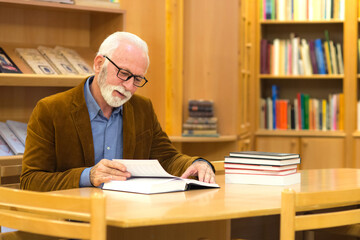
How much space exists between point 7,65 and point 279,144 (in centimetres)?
260

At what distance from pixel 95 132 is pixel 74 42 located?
1.41m

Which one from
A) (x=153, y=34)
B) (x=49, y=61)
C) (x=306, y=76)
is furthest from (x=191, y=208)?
(x=306, y=76)

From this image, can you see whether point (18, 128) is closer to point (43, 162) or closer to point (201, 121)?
point (43, 162)

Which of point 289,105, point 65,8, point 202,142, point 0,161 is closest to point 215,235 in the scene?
point 0,161

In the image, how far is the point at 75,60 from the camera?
3611 mm

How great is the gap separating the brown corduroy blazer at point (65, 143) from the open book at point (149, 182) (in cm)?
21

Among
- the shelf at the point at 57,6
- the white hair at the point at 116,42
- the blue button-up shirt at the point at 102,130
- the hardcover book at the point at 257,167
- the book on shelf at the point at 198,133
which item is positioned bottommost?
the book on shelf at the point at 198,133

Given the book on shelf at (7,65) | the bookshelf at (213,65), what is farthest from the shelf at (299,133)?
the book on shelf at (7,65)

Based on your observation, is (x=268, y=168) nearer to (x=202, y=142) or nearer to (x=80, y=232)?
(x=80, y=232)

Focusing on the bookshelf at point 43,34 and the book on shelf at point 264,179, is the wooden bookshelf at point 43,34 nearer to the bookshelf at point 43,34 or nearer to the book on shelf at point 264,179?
the bookshelf at point 43,34

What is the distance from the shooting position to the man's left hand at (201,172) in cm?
232

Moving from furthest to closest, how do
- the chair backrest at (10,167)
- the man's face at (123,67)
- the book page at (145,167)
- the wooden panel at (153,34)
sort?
1. the wooden panel at (153,34)
2. the chair backrest at (10,167)
3. the man's face at (123,67)
4. the book page at (145,167)

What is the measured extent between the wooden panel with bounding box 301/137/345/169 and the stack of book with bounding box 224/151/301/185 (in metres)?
2.68

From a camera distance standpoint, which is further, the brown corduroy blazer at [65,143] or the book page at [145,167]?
the brown corduroy blazer at [65,143]
